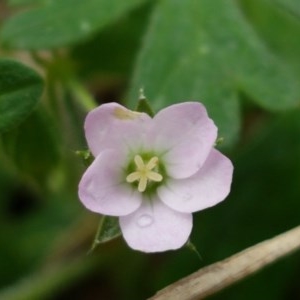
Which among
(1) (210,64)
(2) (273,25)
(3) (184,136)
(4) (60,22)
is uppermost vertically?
(3) (184,136)

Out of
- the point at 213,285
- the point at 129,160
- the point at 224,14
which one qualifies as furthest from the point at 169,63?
the point at 213,285

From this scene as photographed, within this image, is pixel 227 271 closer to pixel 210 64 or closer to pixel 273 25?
pixel 210 64

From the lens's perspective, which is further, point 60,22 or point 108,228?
point 60,22

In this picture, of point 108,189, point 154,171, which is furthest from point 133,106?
point 108,189

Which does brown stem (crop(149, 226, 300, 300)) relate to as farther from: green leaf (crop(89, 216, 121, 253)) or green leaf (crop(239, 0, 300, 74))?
green leaf (crop(239, 0, 300, 74))

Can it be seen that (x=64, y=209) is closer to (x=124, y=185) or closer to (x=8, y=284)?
(x=8, y=284)
